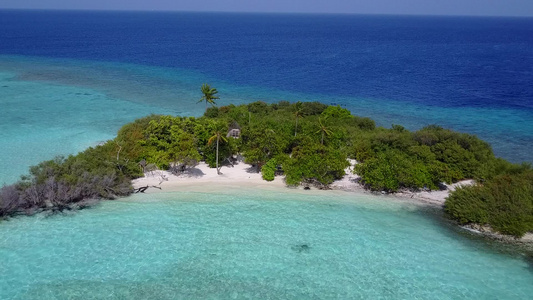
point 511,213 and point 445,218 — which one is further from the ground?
point 511,213

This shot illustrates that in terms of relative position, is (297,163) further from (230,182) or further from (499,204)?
(499,204)

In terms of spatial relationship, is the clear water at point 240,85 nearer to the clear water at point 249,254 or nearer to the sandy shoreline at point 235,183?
the sandy shoreline at point 235,183

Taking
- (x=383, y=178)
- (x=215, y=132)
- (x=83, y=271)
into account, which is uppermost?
(x=215, y=132)

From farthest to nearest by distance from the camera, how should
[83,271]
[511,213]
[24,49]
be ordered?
[24,49], [511,213], [83,271]

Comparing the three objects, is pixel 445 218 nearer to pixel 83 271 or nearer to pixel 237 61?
pixel 83 271

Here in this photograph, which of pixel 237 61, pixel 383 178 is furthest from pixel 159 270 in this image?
pixel 237 61

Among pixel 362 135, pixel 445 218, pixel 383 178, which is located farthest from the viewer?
pixel 362 135

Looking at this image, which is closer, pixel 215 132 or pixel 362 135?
pixel 215 132
